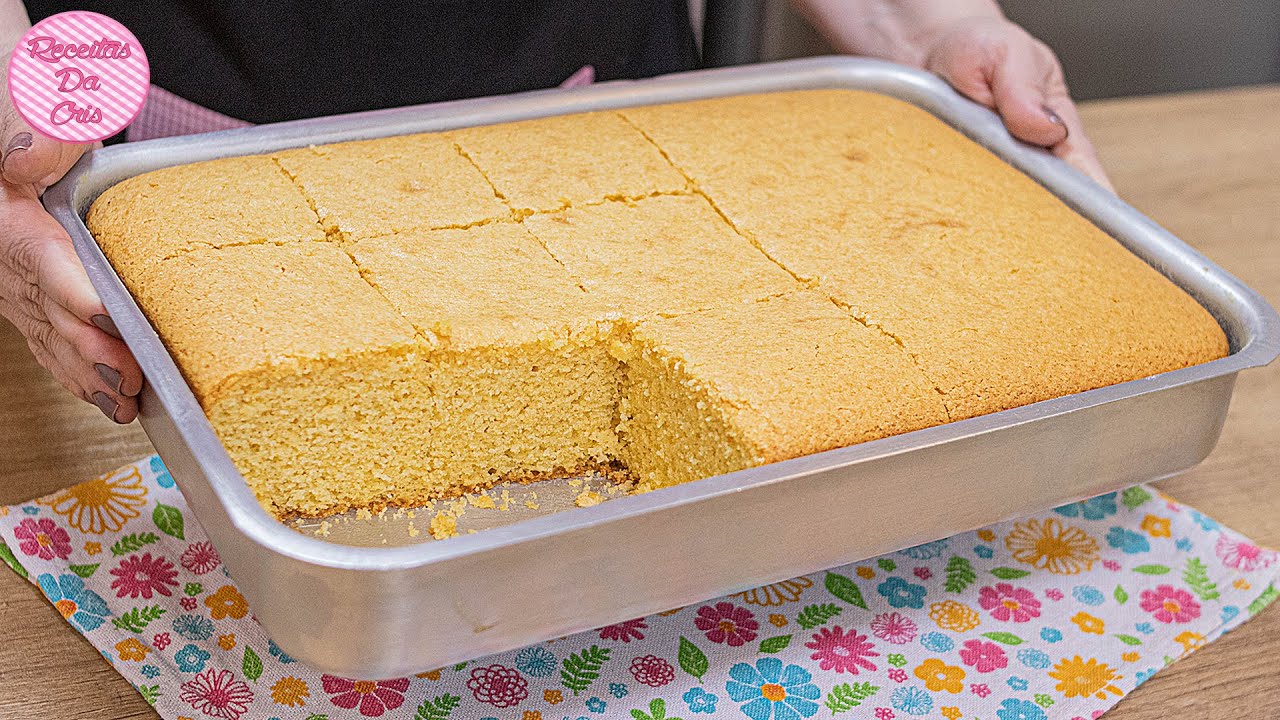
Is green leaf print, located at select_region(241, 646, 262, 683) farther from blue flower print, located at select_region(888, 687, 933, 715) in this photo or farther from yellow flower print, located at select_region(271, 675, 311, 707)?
blue flower print, located at select_region(888, 687, 933, 715)

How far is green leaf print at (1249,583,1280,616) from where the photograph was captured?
169 centimetres

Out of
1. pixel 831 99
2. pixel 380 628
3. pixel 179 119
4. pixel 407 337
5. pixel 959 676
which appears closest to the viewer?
pixel 380 628

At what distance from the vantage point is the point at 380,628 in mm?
1113

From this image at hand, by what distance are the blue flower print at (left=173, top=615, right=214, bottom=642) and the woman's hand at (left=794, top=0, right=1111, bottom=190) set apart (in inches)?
57.4

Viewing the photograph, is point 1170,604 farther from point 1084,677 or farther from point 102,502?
point 102,502

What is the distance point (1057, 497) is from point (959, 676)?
0.86ft

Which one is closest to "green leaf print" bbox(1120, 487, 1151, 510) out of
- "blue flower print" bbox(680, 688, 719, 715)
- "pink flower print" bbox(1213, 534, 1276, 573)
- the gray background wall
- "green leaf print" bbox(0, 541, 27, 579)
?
"pink flower print" bbox(1213, 534, 1276, 573)

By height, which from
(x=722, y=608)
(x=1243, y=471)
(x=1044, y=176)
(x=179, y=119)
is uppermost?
(x=179, y=119)

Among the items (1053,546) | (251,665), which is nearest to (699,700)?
(251,665)

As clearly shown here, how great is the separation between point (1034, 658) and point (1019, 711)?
110 millimetres

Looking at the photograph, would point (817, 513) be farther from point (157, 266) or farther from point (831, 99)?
point (831, 99)

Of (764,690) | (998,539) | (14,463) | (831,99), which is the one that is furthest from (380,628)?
(831,99)

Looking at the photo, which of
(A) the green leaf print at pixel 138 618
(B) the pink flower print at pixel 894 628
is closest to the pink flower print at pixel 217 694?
(A) the green leaf print at pixel 138 618

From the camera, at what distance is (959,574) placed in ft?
5.61
